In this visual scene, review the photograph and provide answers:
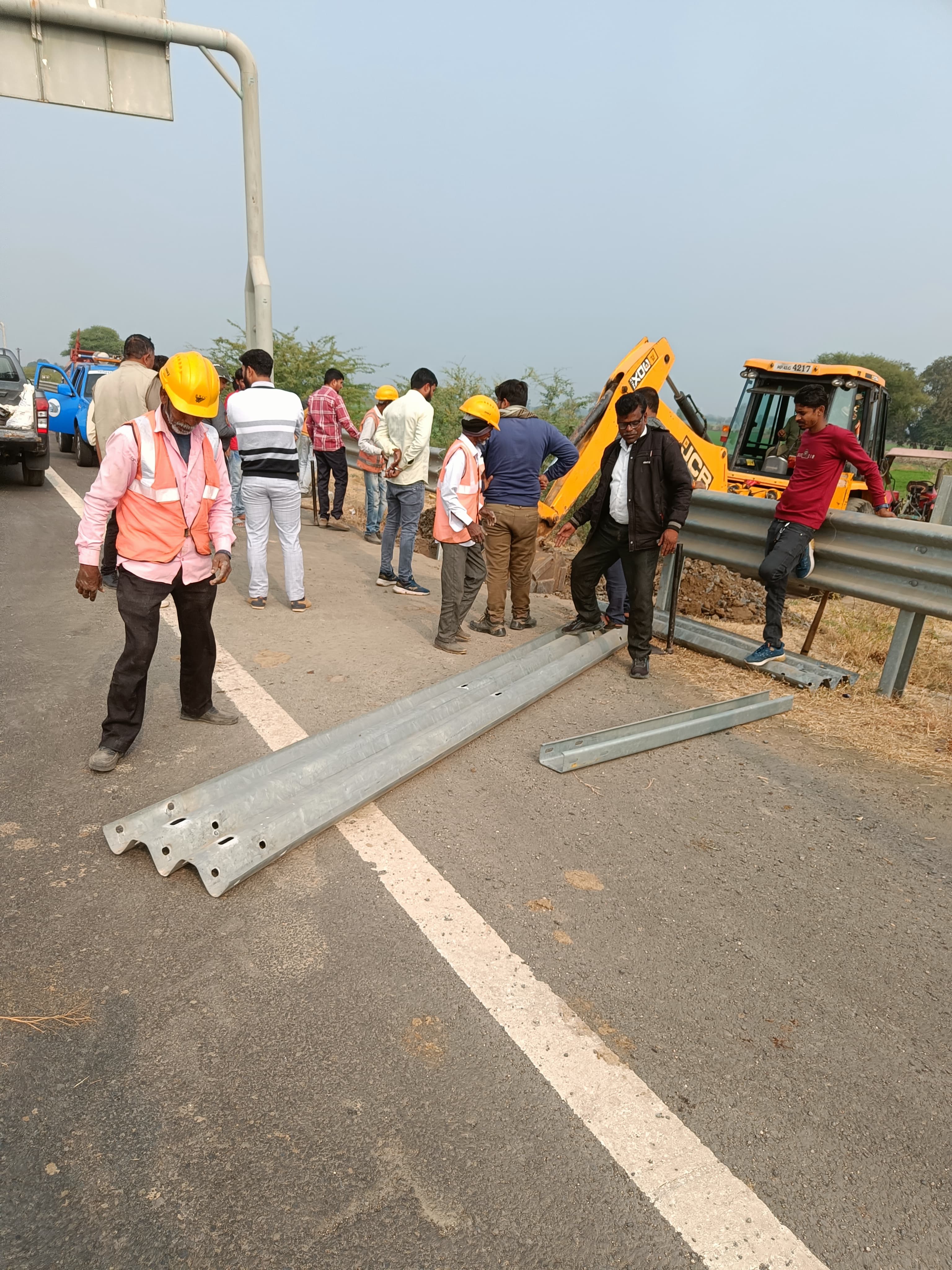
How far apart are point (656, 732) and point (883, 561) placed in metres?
2.28

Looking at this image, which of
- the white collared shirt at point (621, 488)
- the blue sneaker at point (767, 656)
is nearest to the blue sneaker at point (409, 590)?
the white collared shirt at point (621, 488)

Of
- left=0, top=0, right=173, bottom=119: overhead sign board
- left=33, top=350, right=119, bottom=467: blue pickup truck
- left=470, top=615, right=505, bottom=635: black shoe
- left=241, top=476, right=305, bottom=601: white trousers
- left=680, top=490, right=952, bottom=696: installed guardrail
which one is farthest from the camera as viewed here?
left=33, top=350, right=119, bottom=467: blue pickup truck

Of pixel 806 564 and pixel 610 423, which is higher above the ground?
pixel 610 423

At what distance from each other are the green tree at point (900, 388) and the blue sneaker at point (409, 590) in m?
69.2

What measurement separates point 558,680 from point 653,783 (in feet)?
4.52

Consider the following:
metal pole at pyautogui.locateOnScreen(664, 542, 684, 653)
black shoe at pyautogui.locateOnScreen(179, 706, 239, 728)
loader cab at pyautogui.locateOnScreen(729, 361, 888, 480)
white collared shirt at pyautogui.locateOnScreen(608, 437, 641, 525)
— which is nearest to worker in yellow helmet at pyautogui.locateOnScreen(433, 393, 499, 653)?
white collared shirt at pyautogui.locateOnScreen(608, 437, 641, 525)

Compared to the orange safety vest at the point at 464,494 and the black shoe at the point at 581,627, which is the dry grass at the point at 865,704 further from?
the orange safety vest at the point at 464,494

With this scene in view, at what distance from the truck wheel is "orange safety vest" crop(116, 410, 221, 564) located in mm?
14463

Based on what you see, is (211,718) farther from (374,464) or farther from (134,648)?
(374,464)

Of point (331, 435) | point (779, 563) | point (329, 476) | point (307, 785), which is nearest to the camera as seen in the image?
point (307, 785)

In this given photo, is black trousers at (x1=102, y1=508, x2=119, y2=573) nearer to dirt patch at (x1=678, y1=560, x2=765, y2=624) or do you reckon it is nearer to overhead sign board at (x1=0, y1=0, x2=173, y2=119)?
dirt patch at (x1=678, y1=560, x2=765, y2=624)

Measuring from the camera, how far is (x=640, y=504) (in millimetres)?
5902

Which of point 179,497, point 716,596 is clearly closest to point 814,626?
point 716,596

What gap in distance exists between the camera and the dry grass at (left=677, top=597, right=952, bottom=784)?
4.87 m
